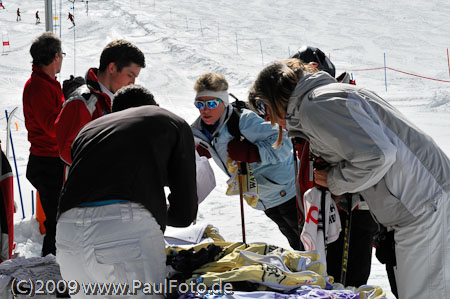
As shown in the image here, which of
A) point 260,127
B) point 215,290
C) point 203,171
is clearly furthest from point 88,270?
point 260,127

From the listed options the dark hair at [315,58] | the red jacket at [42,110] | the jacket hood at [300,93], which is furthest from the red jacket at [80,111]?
the jacket hood at [300,93]

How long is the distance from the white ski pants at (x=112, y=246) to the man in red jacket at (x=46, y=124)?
2416 mm

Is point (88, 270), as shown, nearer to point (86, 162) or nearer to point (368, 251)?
point (86, 162)

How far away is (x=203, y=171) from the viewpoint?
13.6 ft

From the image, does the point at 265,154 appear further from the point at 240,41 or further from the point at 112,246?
the point at 240,41

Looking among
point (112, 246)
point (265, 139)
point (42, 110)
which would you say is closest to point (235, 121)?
point (265, 139)

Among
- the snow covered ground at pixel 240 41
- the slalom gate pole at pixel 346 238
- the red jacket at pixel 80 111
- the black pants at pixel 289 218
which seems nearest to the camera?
the slalom gate pole at pixel 346 238

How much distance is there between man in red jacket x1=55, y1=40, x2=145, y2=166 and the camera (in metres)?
4.11

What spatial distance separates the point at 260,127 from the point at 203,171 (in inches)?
21.2

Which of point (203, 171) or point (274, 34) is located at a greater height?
point (203, 171)

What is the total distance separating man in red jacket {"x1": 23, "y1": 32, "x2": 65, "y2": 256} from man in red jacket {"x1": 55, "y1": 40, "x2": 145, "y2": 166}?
0.78 metres

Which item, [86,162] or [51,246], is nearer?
[86,162]

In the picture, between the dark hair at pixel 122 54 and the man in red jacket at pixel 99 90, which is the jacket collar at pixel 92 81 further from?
the dark hair at pixel 122 54

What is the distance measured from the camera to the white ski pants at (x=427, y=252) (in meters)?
2.89
